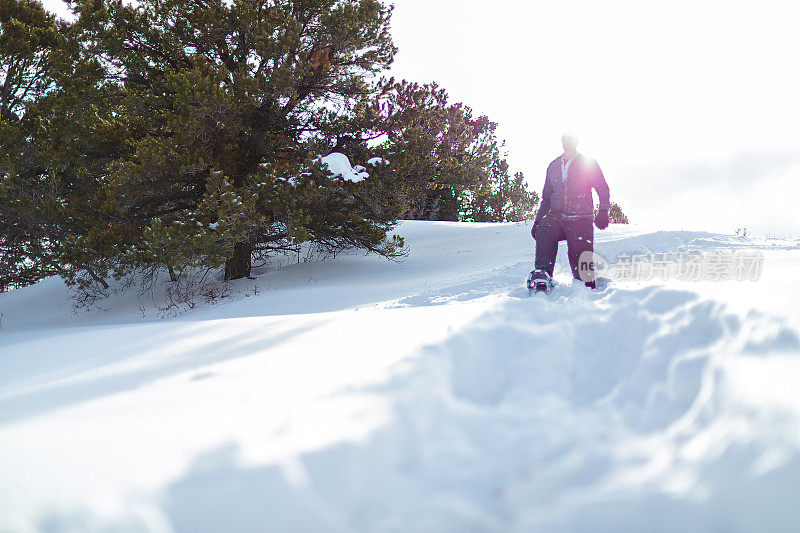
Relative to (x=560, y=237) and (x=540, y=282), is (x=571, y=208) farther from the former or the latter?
(x=540, y=282)

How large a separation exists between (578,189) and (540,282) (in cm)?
106

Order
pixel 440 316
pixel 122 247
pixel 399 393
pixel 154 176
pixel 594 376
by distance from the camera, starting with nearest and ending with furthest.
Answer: pixel 399 393
pixel 594 376
pixel 440 316
pixel 154 176
pixel 122 247

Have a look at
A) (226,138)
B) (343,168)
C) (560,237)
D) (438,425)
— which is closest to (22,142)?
(226,138)

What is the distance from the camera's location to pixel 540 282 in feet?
15.4

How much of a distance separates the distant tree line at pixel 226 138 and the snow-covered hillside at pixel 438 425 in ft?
18.9

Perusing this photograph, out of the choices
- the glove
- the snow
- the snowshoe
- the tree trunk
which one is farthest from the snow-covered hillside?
the tree trunk

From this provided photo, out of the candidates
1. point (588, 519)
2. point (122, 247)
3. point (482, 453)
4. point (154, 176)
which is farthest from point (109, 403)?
point (122, 247)

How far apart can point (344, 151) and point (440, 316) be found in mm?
7536

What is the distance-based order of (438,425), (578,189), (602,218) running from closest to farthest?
(438,425)
(578,189)
(602,218)

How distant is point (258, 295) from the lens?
25.1 feet

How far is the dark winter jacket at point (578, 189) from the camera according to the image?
4.92m

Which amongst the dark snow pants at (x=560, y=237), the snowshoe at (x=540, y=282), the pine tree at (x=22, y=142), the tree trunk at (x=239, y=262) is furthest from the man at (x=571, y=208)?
the pine tree at (x=22, y=142)

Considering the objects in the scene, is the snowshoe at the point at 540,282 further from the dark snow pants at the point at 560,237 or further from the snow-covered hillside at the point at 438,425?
the snow-covered hillside at the point at 438,425

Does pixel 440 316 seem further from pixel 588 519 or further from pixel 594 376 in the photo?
pixel 588 519
